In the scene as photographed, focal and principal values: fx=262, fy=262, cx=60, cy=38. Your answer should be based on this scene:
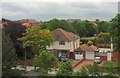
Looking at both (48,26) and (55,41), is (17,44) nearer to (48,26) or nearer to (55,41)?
(55,41)

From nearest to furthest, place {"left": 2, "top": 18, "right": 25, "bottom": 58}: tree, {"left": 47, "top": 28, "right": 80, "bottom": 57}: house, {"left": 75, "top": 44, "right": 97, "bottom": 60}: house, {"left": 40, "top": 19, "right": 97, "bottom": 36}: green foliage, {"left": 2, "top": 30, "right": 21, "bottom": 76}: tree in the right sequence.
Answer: {"left": 2, "top": 30, "right": 21, "bottom": 76}: tree < {"left": 2, "top": 18, "right": 25, "bottom": 58}: tree < {"left": 75, "top": 44, "right": 97, "bottom": 60}: house < {"left": 47, "top": 28, "right": 80, "bottom": 57}: house < {"left": 40, "top": 19, "right": 97, "bottom": 36}: green foliage

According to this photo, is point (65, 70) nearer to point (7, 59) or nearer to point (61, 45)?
point (7, 59)

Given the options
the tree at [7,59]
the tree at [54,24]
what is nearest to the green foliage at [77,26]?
the tree at [54,24]

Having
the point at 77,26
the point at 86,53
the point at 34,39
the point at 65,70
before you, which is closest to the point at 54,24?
the point at 77,26

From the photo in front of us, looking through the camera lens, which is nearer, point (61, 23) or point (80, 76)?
point (80, 76)

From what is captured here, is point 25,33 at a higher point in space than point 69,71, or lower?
higher

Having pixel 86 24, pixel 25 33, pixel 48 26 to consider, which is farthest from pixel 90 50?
pixel 86 24

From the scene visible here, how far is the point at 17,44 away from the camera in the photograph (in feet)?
41.5

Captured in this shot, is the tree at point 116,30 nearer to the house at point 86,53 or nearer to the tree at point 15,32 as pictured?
the house at point 86,53

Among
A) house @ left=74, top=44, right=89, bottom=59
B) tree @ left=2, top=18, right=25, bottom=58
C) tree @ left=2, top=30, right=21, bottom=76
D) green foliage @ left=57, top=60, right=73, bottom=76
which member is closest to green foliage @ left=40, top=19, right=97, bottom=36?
house @ left=74, top=44, right=89, bottom=59

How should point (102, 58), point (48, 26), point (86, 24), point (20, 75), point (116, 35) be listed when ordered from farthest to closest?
point (86, 24)
point (48, 26)
point (102, 58)
point (116, 35)
point (20, 75)

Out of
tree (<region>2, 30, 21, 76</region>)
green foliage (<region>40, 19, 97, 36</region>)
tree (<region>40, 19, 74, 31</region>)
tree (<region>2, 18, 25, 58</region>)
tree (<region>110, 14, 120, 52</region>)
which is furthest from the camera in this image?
green foliage (<region>40, 19, 97, 36</region>)

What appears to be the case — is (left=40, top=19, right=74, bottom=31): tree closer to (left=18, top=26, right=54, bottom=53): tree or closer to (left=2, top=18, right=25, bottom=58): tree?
(left=18, top=26, right=54, bottom=53): tree

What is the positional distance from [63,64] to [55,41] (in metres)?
8.92
